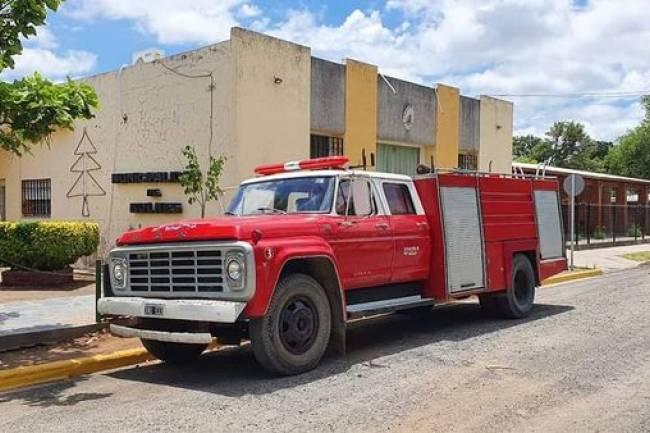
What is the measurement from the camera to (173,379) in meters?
7.27

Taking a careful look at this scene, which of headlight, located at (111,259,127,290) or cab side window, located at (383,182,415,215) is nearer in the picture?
headlight, located at (111,259,127,290)

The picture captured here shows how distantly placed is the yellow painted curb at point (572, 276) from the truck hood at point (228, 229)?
10285 mm

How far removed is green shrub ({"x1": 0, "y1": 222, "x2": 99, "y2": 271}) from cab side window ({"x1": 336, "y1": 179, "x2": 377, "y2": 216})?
307 inches

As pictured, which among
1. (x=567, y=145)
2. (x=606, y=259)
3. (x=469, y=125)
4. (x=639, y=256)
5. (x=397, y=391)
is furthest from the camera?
(x=567, y=145)

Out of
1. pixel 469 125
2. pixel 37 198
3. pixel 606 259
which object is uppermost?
pixel 469 125

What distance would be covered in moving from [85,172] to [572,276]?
1224 centimetres

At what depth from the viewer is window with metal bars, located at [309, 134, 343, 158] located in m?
17.1

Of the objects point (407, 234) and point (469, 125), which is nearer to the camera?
point (407, 234)

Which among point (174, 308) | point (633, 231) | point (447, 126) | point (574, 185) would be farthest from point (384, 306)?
point (633, 231)

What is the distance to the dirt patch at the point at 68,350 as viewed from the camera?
25.8ft

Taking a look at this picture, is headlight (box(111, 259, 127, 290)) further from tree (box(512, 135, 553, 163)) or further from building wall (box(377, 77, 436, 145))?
tree (box(512, 135, 553, 163))

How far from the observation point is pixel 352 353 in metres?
8.36

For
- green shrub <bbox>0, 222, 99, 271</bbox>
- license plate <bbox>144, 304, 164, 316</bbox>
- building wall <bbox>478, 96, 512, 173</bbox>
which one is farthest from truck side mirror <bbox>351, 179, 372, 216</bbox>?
building wall <bbox>478, 96, 512, 173</bbox>

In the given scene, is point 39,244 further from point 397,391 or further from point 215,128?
point 397,391
